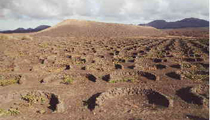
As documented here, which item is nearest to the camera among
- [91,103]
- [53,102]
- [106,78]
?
[91,103]

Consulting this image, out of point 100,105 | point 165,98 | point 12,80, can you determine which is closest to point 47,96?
point 100,105

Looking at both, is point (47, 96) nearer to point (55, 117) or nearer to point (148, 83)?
point (55, 117)

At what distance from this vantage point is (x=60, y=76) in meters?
14.8

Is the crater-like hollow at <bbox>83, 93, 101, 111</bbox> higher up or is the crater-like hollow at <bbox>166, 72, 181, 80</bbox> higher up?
the crater-like hollow at <bbox>166, 72, 181, 80</bbox>

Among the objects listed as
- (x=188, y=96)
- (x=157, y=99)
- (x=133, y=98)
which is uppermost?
(x=188, y=96)

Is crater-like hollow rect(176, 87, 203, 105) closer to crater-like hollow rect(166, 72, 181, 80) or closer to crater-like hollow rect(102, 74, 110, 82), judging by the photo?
crater-like hollow rect(166, 72, 181, 80)

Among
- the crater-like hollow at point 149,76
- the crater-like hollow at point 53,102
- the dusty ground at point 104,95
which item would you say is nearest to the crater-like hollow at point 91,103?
the dusty ground at point 104,95

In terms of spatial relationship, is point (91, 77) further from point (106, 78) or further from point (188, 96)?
point (188, 96)

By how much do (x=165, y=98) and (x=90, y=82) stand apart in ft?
17.7

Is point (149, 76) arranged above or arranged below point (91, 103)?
above

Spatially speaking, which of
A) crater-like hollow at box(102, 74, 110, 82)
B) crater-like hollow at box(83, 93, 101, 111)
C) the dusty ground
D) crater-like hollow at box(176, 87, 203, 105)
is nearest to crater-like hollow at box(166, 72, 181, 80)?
the dusty ground

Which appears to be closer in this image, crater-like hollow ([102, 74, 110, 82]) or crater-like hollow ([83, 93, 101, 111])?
crater-like hollow ([83, 93, 101, 111])

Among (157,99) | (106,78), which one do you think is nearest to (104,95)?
(157,99)

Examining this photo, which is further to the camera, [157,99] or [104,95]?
[104,95]
